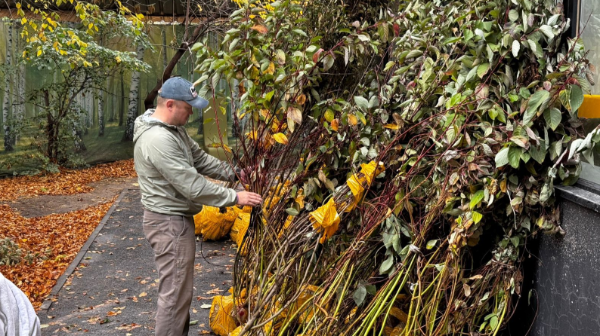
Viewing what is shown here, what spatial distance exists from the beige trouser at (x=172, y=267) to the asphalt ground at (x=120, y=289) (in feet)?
2.14

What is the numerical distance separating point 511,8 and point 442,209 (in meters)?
1.19

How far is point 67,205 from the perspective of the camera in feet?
40.3

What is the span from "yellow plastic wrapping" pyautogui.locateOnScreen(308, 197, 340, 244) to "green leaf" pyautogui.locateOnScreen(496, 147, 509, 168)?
3.43 feet

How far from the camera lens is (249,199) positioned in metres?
4.26

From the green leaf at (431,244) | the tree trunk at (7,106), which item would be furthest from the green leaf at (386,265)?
the tree trunk at (7,106)

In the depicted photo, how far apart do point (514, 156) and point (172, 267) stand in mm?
2512

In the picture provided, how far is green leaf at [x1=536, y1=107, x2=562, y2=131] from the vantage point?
10.6ft

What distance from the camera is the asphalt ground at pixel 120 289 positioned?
5.45 metres

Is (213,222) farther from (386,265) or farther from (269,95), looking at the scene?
(386,265)

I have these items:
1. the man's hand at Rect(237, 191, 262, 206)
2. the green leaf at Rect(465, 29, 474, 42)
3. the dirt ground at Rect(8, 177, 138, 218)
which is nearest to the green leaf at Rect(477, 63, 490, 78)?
the green leaf at Rect(465, 29, 474, 42)

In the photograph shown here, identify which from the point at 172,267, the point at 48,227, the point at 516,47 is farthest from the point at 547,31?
the point at 48,227

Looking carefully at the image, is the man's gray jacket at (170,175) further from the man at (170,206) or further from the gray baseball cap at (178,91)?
the gray baseball cap at (178,91)

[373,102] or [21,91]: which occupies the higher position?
→ [373,102]

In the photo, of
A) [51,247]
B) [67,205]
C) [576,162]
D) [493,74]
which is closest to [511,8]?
[493,74]
